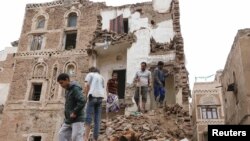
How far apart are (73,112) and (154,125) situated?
670cm

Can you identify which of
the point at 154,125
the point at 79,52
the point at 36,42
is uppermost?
the point at 36,42

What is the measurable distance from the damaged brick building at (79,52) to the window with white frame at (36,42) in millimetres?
14

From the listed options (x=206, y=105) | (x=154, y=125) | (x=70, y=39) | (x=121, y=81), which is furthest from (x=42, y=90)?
(x=206, y=105)

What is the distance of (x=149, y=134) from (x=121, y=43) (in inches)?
330

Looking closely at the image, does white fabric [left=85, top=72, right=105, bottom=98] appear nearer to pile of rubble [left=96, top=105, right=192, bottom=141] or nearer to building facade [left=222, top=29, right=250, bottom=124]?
pile of rubble [left=96, top=105, right=192, bottom=141]

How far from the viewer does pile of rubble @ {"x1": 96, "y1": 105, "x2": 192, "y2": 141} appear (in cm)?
1179

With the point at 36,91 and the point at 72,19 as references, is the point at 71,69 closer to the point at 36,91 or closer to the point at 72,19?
the point at 36,91

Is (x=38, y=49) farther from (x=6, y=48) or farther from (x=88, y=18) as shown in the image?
(x=6, y=48)

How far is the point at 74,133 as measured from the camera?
6.40 meters

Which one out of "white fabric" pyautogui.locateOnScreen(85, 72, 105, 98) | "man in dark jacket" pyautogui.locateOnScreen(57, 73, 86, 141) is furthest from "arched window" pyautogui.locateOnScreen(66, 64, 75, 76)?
"man in dark jacket" pyautogui.locateOnScreen(57, 73, 86, 141)

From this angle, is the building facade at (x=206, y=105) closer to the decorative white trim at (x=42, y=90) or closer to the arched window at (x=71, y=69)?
the arched window at (x=71, y=69)

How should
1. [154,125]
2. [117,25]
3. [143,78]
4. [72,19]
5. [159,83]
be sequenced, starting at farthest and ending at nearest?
[72,19]
[117,25]
[159,83]
[143,78]
[154,125]

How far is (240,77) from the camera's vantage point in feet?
52.1

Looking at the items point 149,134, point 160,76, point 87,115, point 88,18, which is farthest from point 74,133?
point 88,18
